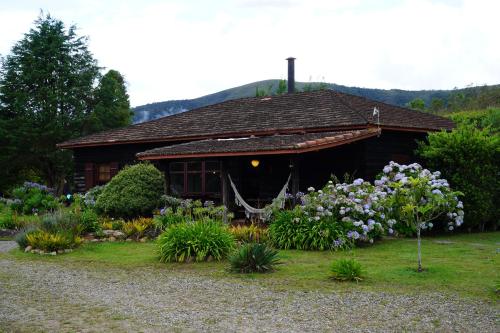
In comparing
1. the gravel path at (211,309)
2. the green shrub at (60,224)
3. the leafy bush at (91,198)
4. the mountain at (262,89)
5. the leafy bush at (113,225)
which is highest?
the mountain at (262,89)

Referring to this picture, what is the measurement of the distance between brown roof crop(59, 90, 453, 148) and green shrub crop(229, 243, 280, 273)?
25.8 feet

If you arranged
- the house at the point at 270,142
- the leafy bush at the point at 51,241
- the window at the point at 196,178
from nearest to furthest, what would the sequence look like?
the leafy bush at the point at 51,241 → the house at the point at 270,142 → the window at the point at 196,178

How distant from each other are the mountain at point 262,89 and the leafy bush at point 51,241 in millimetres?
35086

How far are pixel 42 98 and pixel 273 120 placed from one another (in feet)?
62.4

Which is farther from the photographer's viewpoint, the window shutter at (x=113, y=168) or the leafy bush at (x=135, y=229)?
the window shutter at (x=113, y=168)

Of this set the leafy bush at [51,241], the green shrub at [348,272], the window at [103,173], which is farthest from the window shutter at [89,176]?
the green shrub at [348,272]

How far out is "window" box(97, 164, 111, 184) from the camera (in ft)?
81.2

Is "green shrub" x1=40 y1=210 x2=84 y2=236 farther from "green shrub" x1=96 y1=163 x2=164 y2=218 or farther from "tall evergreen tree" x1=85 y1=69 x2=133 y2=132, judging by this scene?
"tall evergreen tree" x1=85 y1=69 x2=133 y2=132

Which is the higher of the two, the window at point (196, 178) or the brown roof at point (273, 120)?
the brown roof at point (273, 120)

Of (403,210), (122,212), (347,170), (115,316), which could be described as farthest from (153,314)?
(347,170)

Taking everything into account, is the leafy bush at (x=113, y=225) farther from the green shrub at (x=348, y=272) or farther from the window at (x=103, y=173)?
the window at (x=103, y=173)

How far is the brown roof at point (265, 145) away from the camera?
1489cm

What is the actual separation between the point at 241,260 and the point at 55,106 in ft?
88.0

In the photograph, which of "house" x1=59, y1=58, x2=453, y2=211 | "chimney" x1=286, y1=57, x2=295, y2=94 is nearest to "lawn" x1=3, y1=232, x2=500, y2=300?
"house" x1=59, y1=58, x2=453, y2=211
